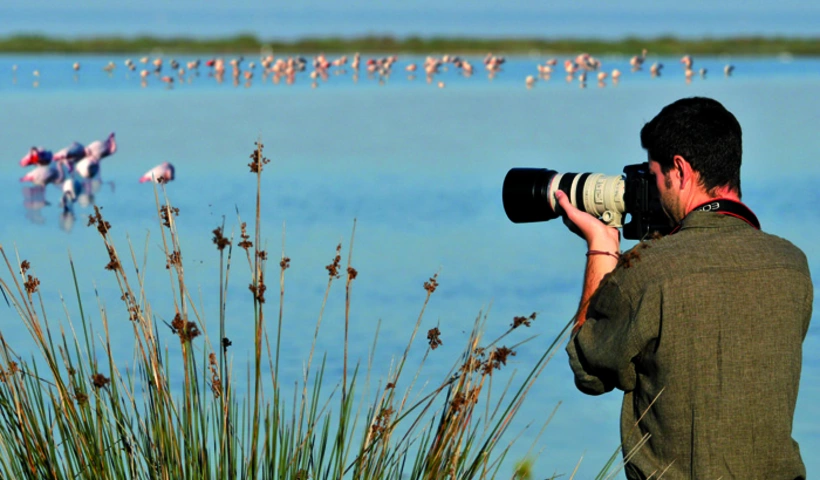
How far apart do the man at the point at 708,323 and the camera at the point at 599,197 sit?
25 cm

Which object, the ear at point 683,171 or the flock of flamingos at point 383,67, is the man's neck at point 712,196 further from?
the flock of flamingos at point 383,67

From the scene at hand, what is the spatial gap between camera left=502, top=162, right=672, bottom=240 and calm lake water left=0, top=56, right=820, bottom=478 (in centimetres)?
34

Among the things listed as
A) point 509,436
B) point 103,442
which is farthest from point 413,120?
point 103,442

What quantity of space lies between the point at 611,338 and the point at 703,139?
370 mm

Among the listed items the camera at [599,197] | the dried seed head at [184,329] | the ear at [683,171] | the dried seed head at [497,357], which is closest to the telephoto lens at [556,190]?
the camera at [599,197]

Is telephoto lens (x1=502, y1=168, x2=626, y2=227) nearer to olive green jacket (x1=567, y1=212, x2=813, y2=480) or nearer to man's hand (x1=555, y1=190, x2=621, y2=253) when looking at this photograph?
man's hand (x1=555, y1=190, x2=621, y2=253)

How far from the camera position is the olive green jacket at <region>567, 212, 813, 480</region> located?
2.19 m

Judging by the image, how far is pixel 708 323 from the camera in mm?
2193

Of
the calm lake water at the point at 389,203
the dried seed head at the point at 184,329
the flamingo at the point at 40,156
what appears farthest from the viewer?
the flamingo at the point at 40,156

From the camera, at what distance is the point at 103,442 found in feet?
8.40

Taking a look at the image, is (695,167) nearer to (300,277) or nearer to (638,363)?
(638,363)

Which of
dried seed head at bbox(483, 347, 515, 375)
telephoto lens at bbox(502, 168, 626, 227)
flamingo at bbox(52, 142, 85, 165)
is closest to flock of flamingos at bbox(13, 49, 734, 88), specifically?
flamingo at bbox(52, 142, 85, 165)

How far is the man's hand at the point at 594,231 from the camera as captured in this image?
96.2 inches

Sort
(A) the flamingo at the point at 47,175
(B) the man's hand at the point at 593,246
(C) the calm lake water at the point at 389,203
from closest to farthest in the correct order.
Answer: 1. (B) the man's hand at the point at 593,246
2. (C) the calm lake water at the point at 389,203
3. (A) the flamingo at the point at 47,175
